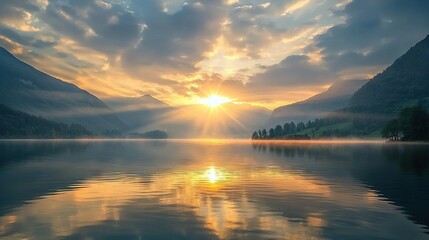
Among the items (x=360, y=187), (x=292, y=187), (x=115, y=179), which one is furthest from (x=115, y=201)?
(x=360, y=187)

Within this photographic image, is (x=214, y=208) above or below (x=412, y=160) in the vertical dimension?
above

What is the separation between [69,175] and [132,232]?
128 ft

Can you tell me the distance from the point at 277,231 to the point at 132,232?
10443 millimetres

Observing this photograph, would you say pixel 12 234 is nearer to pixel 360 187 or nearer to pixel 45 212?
pixel 45 212

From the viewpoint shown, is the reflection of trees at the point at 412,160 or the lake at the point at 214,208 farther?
the reflection of trees at the point at 412,160

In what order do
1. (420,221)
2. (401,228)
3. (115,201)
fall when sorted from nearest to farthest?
(401,228)
(420,221)
(115,201)

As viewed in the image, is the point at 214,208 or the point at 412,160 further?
the point at 412,160

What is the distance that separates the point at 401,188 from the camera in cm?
4419

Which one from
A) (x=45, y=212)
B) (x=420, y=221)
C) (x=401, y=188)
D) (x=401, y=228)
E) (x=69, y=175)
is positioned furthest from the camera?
(x=69, y=175)

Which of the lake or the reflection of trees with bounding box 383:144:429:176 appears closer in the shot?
the lake

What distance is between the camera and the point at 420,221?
28.0m

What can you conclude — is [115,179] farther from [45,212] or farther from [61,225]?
[61,225]

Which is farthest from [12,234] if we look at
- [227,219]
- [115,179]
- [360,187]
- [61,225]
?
[360,187]

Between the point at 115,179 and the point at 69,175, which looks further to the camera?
the point at 69,175
